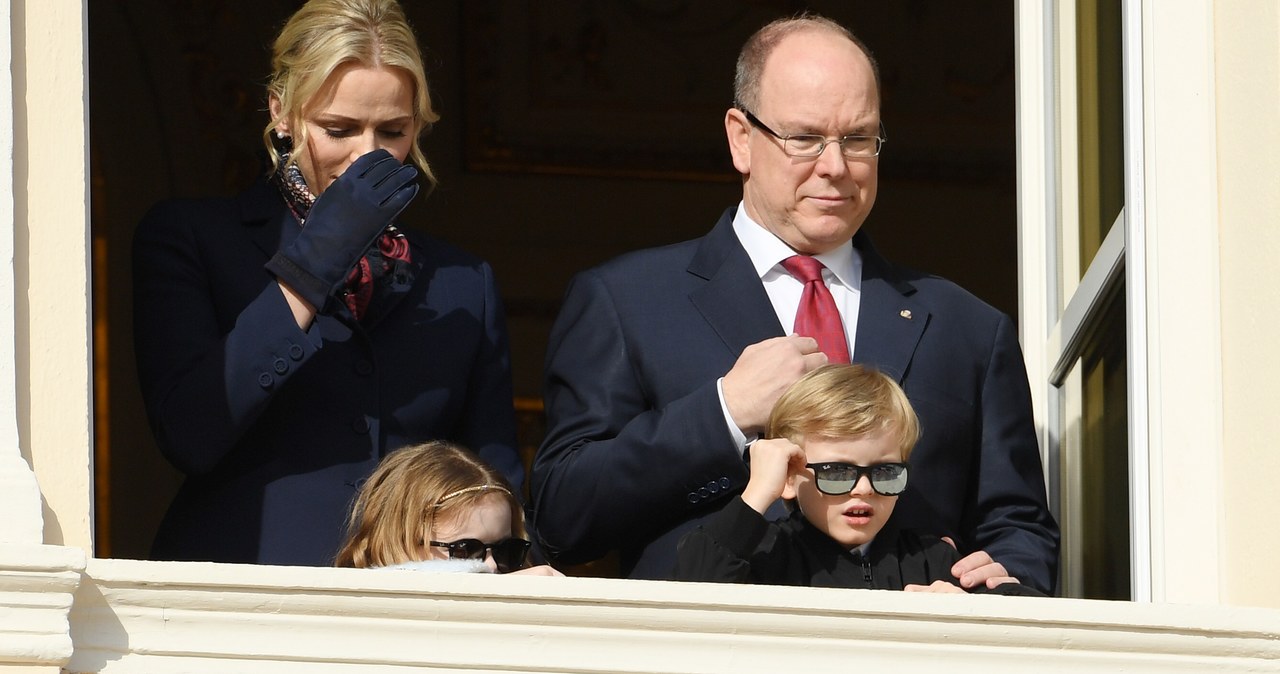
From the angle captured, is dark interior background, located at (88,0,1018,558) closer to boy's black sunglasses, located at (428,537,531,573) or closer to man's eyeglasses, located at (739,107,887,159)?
man's eyeglasses, located at (739,107,887,159)

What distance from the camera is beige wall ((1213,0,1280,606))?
357 centimetres

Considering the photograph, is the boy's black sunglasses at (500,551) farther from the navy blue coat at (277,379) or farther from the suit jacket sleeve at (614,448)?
the navy blue coat at (277,379)

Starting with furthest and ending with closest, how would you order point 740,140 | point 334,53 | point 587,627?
point 740,140 < point 334,53 < point 587,627

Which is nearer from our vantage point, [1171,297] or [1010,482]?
[1171,297]

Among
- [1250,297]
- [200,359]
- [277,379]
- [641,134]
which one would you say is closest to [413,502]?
[277,379]

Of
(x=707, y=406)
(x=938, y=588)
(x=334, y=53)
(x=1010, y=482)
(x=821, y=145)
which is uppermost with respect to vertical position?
(x=334, y=53)

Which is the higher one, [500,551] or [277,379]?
[277,379]

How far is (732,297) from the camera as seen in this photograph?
13.2 ft

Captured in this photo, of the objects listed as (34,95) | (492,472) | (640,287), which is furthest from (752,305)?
(34,95)

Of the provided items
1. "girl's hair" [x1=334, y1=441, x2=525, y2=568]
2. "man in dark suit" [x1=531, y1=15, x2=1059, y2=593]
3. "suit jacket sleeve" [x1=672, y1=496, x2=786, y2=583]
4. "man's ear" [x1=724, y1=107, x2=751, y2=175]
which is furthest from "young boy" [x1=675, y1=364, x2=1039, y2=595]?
"man's ear" [x1=724, y1=107, x2=751, y2=175]

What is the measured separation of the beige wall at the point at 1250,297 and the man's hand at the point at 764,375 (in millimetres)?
595

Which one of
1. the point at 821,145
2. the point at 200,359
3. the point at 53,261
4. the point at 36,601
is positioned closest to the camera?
the point at 36,601

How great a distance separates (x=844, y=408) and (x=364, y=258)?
883 mm

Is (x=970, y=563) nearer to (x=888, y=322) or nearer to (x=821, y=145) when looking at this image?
(x=888, y=322)
